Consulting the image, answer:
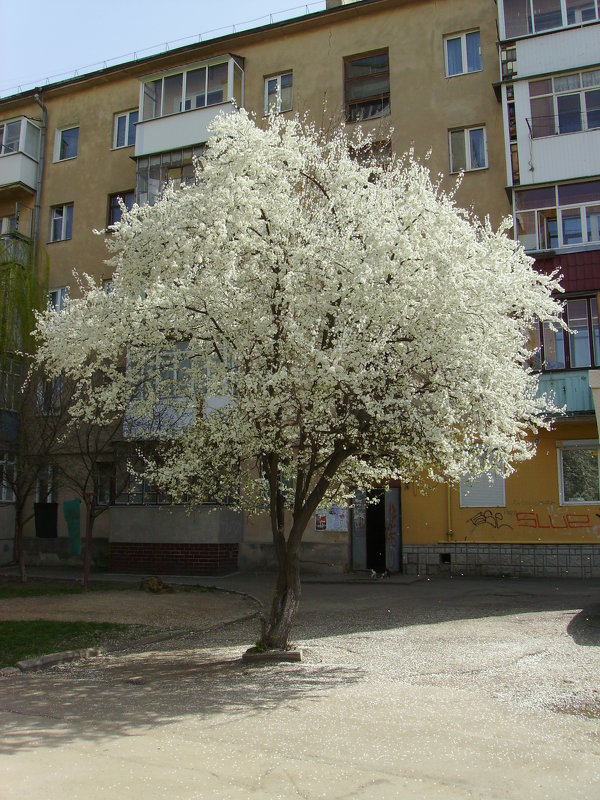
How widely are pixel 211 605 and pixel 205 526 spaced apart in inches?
225

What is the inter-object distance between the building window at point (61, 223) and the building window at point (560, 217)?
14.7 metres

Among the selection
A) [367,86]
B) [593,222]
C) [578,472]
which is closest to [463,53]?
[367,86]

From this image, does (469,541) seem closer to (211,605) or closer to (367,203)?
(211,605)

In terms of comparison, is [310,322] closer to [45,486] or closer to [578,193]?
[578,193]

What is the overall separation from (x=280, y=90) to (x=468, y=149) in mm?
6267

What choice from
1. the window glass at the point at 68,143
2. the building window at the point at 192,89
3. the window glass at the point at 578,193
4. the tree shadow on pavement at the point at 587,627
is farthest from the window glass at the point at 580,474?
the window glass at the point at 68,143

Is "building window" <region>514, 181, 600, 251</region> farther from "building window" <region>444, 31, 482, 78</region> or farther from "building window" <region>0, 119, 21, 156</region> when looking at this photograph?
"building window" <region>0, 119, 21, 156</region>

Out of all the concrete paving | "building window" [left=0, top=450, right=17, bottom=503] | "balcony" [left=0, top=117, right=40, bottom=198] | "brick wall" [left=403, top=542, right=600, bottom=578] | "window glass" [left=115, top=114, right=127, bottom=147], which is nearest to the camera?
the concrete paving

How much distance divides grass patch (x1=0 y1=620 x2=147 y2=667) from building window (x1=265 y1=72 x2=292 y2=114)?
53.7 ft

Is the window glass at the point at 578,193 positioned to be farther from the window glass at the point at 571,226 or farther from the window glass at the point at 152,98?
the window glass at the point at 152,98

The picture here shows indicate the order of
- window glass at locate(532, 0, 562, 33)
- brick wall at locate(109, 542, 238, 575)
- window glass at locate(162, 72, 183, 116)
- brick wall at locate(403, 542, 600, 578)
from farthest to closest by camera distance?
window glass at locate(162, 72, 183, 116)
brick wall at locate(109, 542, 238, 575)
window glass at locate(532, 0, 562, 33)
brick wall at locate(403, 542, 600, 578)

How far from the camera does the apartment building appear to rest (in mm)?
17422

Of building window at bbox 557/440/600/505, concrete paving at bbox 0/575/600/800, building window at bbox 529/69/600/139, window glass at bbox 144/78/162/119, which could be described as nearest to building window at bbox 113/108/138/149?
window glass at bbox 144/78/162/119

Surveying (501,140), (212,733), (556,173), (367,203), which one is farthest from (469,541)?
(212,733)
